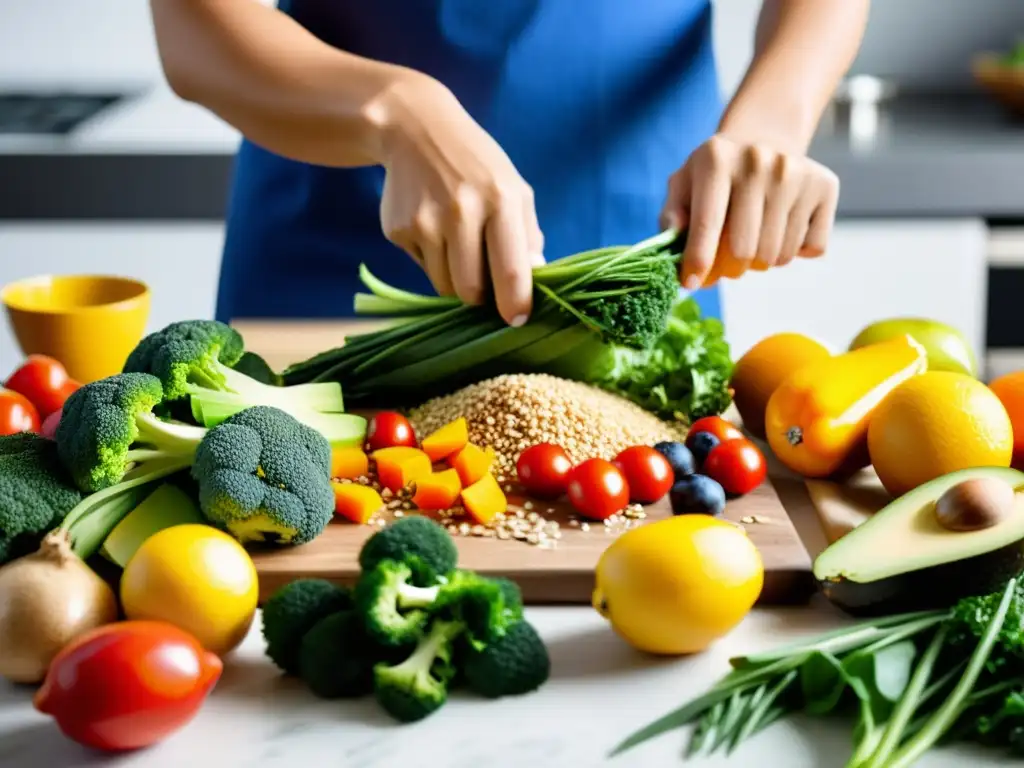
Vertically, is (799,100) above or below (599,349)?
above

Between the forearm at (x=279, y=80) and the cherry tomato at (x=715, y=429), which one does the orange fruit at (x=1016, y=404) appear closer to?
the cherry tomato at (x=715, y=429)

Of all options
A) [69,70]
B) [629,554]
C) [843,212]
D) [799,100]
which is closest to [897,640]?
[629,554]

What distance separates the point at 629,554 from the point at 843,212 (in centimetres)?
193

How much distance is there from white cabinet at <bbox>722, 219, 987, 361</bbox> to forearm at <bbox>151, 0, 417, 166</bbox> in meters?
1.39

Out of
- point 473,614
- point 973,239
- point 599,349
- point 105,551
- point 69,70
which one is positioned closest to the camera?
point 473,614

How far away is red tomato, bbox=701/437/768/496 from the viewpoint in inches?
47.1

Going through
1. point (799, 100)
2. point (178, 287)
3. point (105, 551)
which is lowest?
point (178, 287)

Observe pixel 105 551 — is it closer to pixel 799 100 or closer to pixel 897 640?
pixel 897 640

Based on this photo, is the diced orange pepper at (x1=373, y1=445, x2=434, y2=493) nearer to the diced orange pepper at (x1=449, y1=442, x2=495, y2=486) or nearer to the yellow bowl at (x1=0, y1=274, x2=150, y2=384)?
the diced orange pepper at (x1=449, y1=442, x2=495, y2=486)

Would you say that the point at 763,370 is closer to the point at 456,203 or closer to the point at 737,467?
the point at 737,467

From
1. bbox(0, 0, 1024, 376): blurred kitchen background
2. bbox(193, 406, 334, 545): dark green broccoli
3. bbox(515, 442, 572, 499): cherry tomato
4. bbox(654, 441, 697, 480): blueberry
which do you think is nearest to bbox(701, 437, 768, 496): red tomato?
bbox(654, 441, 697, 480): blueberry

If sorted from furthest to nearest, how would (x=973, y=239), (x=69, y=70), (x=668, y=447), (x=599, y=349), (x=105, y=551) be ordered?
(x=69, y=70) < (x=973, y=239) < (x=599, y=349) < (x=668, y=447) < (x=105, y=551)

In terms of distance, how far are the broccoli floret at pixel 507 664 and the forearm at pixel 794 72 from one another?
0.71 meters

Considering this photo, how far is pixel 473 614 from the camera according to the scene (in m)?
0.87
